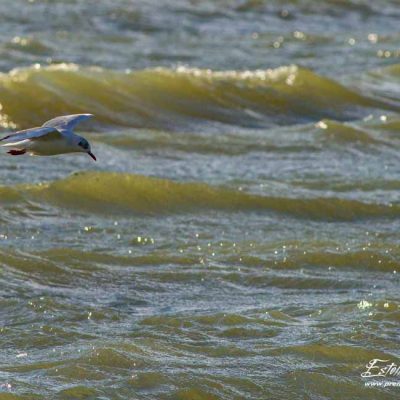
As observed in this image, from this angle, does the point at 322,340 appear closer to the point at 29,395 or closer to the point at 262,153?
the point at 29,395

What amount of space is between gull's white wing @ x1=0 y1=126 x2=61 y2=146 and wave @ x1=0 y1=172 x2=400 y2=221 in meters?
2.38

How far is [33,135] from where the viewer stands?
581 cm

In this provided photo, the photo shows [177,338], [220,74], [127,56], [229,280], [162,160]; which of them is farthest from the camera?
[127,56]

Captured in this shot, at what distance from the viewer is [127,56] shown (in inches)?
571

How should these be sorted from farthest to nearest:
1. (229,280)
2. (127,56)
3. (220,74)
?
1. (127,56)
2. (220,74)
3. (229,280)

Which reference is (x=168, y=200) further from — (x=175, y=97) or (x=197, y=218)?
(x=175, y=97)

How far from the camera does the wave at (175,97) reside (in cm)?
1167

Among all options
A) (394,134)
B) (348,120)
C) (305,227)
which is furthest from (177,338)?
(348,120)

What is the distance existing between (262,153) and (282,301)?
3774 mm

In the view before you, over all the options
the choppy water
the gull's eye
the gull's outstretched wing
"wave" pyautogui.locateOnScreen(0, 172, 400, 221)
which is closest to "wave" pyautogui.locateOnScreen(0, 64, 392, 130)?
the choppy water

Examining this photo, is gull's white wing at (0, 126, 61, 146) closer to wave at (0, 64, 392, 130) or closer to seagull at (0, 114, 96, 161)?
A: seagull at (0, 114, 96, 161)

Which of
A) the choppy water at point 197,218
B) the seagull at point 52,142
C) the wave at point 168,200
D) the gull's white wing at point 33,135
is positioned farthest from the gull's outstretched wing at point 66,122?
the wave at point 168,200

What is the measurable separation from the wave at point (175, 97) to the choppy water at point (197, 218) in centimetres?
3

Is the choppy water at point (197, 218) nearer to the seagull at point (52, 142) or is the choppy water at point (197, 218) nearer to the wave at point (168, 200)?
the wave at point (168, 200)
